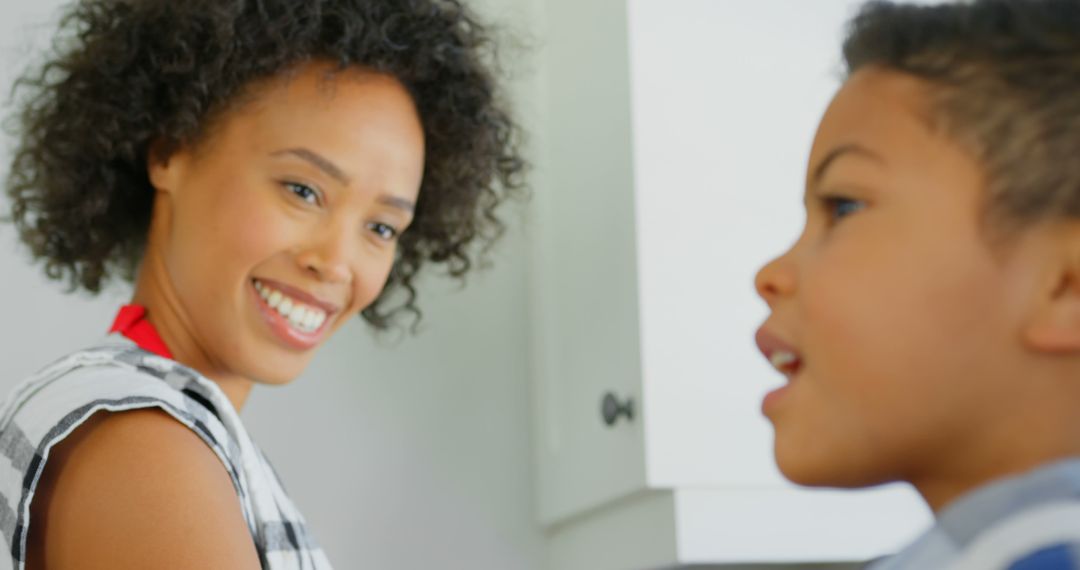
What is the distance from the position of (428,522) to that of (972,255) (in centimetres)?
124

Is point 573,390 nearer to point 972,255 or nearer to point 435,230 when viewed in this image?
point 435,230

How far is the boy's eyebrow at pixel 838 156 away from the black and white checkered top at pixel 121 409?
44 centimetres

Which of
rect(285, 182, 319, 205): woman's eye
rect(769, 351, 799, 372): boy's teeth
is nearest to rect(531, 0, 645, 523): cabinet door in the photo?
rect(285, 182, 319, 205): woman's eye

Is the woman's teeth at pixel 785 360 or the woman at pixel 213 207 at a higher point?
the woman at pixel 213 207

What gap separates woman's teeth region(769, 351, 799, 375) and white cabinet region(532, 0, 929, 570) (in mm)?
804

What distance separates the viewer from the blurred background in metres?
1.51

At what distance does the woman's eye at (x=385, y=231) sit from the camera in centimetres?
123

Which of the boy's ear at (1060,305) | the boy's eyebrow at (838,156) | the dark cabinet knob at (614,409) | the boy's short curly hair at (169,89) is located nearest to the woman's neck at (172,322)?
the boy's short curly hair at (169,89)

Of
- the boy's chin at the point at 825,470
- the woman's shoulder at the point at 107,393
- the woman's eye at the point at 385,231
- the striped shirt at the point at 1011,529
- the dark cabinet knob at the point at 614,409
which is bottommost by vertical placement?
the striped shirt at the point at 1011,529

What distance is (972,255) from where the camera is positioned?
24.3 inches

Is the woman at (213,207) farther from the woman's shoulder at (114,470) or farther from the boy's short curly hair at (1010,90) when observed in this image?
the boy's short curly hair at (1010,90)

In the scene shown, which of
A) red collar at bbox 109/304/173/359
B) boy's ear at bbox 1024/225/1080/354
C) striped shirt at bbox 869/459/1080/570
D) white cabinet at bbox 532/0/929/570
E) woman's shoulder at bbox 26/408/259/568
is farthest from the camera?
white cabinet at bbox 532/0/929/570

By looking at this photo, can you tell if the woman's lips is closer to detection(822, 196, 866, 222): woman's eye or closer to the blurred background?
the blurred background

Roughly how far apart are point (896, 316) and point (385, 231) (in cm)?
68
